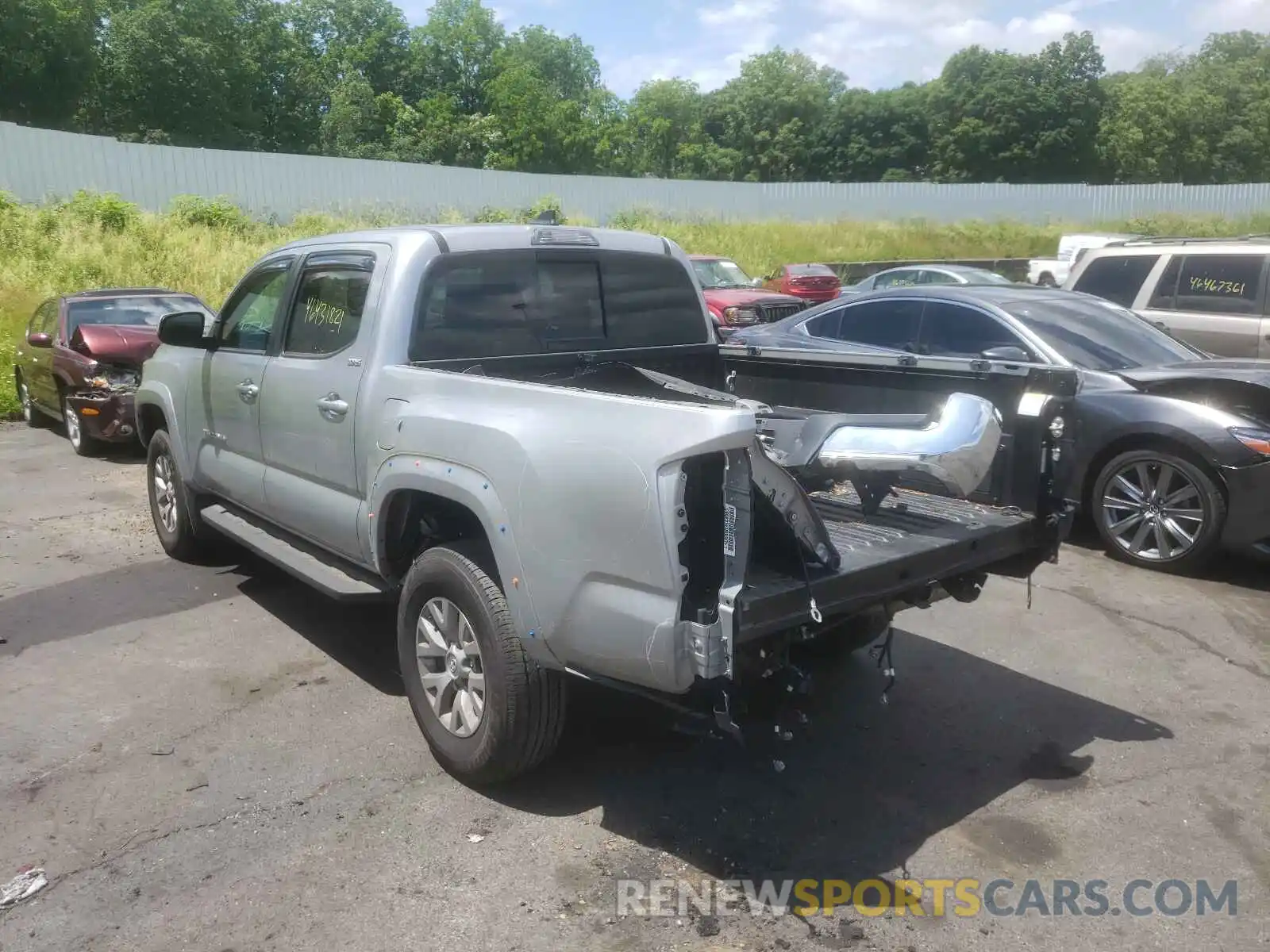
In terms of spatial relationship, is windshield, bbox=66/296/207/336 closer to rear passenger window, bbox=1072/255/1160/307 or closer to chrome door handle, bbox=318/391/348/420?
chrome door handle, bbox=318/391/348/420

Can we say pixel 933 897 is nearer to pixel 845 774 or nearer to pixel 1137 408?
pixel 845 774

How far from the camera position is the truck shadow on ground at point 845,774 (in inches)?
140

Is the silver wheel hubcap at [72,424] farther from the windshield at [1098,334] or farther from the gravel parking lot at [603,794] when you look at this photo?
the windshield at [1098,334]

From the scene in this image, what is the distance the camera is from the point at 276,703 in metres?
4.75

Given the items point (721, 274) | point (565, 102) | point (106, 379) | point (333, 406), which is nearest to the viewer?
point (333, 406)

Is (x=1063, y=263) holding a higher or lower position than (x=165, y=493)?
higher

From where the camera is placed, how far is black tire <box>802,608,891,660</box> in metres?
4.49

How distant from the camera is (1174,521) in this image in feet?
21.3

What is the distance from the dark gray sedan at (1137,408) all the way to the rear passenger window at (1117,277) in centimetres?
227

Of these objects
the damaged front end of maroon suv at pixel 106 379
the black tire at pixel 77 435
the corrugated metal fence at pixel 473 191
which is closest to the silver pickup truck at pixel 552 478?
the damaged front end of maroon suv at pixel 106 379

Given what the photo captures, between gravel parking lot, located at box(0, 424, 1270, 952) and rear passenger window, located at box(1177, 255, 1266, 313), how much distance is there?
4.39 metres

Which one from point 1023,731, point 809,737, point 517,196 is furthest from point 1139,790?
point 517,196

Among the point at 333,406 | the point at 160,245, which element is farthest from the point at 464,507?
the point at 160,245

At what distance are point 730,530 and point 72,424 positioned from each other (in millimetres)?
10052
